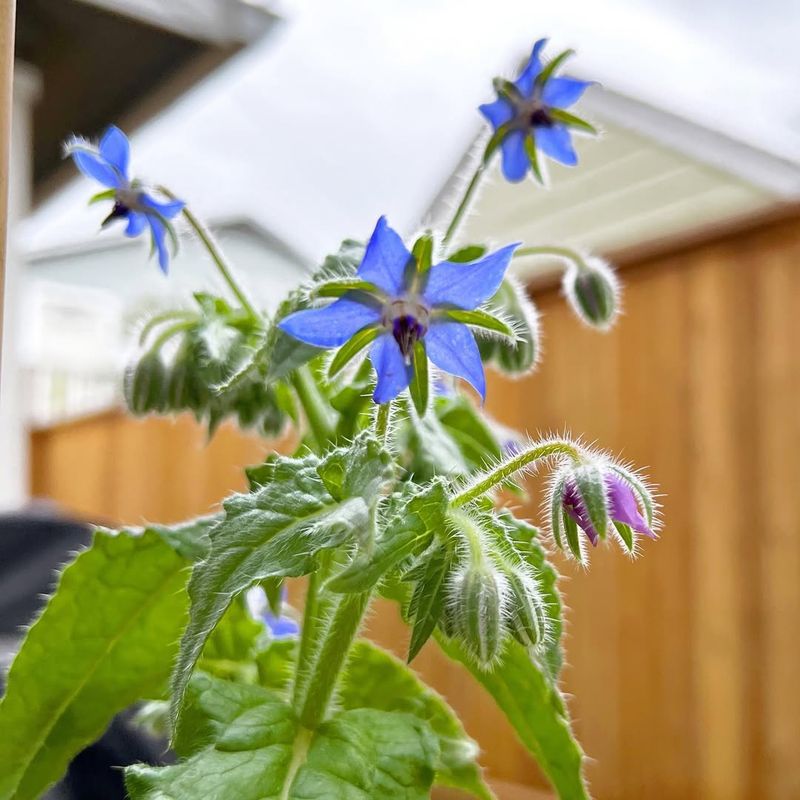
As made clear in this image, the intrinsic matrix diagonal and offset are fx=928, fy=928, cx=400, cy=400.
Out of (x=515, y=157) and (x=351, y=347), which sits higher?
(x=515, y=157)

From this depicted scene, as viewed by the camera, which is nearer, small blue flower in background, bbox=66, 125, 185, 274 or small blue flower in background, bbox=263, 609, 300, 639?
small blue flower in background, bbox=66, 125, 185, 274

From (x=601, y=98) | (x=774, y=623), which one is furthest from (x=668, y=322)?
(x=601, y=98)

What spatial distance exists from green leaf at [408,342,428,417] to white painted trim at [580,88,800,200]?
1701 mm

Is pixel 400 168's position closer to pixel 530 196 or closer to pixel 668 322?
pixel 530 196

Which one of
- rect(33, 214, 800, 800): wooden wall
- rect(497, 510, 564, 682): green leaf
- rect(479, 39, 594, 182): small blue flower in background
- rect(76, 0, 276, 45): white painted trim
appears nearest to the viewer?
rect(497, 510, 564, 682): green leaf

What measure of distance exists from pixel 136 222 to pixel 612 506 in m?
0.29

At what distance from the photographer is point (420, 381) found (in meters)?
0.38

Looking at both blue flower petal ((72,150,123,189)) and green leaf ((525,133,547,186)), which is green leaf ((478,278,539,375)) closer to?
green leaf ((525,133,547,186))

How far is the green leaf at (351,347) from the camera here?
38cm

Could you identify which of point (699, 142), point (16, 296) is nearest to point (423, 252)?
point (699, 142)

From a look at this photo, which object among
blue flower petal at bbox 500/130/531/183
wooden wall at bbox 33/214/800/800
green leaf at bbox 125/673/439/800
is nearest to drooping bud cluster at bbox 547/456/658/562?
green leaf at bbox 125/673/439/800

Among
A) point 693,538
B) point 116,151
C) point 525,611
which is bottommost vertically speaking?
point 693,538

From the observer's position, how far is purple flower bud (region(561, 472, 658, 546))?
1.20ft

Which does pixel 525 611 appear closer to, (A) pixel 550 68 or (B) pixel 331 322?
(B) pixel 331 322
